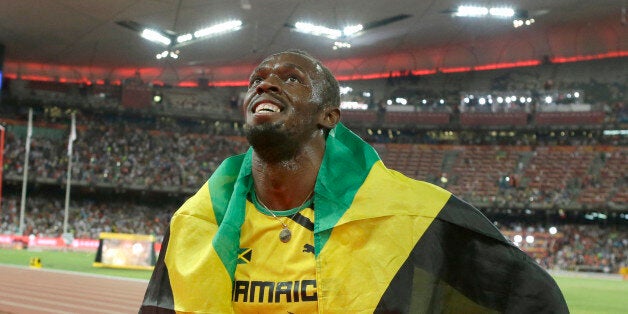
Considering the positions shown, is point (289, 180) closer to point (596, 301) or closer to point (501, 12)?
point (596, 301)

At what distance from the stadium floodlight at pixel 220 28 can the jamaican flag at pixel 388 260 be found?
124 feet

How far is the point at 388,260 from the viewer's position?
228 centimetres

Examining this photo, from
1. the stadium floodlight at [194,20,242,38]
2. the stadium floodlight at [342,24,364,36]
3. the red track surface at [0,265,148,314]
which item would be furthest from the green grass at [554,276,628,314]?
the stadium floodlight at [194,20,242,38]

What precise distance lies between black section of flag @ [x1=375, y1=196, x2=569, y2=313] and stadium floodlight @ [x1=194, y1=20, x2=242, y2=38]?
125 ft

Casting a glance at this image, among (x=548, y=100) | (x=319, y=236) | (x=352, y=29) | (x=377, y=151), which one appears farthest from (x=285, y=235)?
(x=548, y=100)

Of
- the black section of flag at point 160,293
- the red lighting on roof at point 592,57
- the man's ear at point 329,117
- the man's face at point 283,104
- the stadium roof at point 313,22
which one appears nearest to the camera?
the black section of flag at point 160,293

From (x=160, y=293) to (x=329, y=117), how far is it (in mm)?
949

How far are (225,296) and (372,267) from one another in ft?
1.78

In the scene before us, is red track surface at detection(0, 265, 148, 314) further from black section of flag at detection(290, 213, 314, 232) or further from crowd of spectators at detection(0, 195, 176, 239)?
crowd of spectators at detection(0, 195, 176, 239)

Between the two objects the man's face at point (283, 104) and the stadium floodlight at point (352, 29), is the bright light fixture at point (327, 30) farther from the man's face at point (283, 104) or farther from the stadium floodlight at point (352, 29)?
the man's face at point (283, 104)

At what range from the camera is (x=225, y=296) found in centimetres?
241

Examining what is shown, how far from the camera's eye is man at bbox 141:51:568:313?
7.47 feet

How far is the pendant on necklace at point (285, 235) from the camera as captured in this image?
Result: 2.52 meters

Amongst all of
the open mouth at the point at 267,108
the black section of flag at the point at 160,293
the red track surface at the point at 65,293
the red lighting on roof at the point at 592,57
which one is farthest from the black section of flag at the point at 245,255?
the red lighting on roof at the point at 592,57
